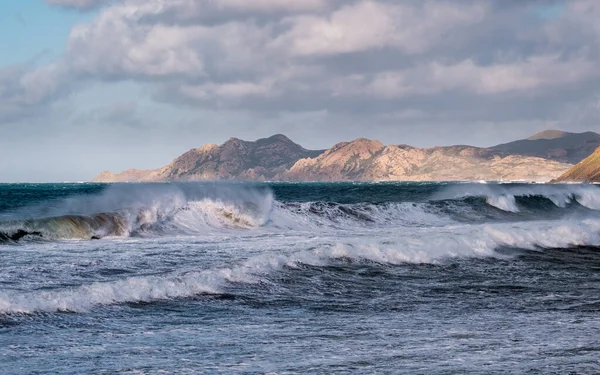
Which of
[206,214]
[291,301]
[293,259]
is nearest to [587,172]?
[206,214]

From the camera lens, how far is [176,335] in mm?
10828

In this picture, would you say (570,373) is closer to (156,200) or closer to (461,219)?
(156,200)

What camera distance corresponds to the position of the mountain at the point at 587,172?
165250mm

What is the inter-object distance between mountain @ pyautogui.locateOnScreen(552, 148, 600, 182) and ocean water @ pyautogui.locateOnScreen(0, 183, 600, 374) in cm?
14691

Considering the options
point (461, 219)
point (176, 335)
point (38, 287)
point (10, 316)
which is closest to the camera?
point (176, 335)

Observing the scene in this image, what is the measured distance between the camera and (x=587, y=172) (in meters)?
170

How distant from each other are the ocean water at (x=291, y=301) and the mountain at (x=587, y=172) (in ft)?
482

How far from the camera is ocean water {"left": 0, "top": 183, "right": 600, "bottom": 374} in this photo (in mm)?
9352

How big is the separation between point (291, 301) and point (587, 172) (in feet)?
563

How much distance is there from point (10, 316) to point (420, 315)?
7.34 metres

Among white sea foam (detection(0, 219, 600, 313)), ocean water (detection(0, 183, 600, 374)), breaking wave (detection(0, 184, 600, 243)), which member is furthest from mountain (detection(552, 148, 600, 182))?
ocean water (detection(0, 183, 600, 374))

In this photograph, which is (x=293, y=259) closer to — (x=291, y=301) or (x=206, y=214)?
(x=291, y=301)

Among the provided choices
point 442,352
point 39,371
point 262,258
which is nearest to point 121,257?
point 262,258

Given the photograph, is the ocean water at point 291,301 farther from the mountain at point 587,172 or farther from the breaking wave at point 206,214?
the mountain at point 587,172
